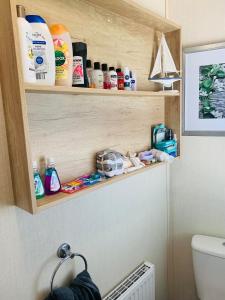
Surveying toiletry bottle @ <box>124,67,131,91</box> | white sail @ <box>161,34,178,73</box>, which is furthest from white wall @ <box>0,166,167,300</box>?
white sail @ <box>161,34,178,73</box>

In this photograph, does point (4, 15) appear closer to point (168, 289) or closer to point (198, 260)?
point (198, 260)

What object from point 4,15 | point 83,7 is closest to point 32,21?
point 4,15

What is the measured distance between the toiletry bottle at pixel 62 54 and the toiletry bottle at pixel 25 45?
3.5 inches

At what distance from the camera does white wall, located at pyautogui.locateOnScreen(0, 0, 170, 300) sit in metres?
0.80

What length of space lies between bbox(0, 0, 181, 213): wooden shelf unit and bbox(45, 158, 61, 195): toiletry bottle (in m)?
0.03

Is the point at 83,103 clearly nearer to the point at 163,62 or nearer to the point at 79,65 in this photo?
the point at 79,65

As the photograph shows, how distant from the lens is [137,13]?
1072 millimetres

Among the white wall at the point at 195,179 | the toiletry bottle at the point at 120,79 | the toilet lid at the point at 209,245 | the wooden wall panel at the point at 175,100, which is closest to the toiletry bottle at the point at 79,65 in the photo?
the toiletry bottle at the point at 120,79

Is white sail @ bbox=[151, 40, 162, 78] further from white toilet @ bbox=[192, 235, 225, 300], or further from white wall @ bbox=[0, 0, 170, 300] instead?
white toilet @ bbox=[192, 235, 225, 300]

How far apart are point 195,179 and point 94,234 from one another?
72 cm

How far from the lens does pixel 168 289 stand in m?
1.69

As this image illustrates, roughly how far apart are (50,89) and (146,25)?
0.77 m

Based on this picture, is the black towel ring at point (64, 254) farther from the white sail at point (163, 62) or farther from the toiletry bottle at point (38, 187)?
the white sail at point (163, 62)

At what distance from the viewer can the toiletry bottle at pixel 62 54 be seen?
2.52 ft
